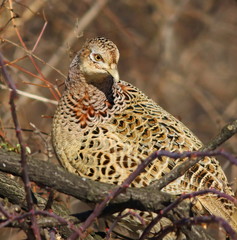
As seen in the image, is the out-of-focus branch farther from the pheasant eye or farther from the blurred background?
the blurred background

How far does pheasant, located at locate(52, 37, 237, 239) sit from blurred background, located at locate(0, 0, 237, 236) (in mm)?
2886

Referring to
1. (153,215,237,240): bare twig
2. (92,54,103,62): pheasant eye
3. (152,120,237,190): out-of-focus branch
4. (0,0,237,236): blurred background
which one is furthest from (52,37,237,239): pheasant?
(0,0,237,236): blurred background

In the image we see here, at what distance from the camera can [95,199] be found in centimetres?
366

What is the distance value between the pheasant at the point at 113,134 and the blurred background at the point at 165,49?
2886 mm

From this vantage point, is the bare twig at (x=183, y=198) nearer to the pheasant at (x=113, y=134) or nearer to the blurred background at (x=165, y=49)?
the pheasant at (x=113, y=134)

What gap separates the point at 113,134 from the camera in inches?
195

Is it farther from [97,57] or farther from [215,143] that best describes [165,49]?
[215,143]

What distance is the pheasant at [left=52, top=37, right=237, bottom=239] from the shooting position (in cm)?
484

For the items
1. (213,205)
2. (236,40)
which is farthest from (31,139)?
(236,40)

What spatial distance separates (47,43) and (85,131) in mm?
3850

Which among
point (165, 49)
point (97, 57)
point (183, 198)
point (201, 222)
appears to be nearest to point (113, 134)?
point (97, 57)

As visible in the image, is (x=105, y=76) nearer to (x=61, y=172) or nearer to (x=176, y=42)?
(x=61, y=172)

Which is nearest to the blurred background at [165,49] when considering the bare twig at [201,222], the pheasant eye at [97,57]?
the pheasant eye at [97,57]

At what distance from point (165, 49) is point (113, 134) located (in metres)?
5.37
